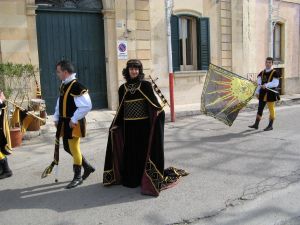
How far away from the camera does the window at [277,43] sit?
56.4 feet

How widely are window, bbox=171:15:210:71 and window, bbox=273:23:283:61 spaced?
4.72 metres

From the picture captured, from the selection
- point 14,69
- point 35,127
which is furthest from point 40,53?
point 35,127

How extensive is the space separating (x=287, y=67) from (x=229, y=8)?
4.75 metres

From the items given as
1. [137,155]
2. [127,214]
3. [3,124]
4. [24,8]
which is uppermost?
[24,8]

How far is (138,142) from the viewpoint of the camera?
200 inches

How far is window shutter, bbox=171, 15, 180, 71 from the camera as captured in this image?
12973mm

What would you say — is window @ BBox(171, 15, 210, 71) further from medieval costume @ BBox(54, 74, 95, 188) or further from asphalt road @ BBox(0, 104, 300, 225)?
medieval costume @ BBox(54, 74, 95, 188)

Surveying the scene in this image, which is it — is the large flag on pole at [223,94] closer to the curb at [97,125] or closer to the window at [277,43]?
the curb at [97,125]

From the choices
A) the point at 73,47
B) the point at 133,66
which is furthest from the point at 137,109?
the point at 73,47

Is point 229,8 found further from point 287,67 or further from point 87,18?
point 87,18

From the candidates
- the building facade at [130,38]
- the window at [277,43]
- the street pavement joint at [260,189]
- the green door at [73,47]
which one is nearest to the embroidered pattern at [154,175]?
the street pavement joint at [260,189]

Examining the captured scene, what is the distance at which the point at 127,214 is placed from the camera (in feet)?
14.1

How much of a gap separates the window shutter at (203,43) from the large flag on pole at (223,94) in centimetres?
553

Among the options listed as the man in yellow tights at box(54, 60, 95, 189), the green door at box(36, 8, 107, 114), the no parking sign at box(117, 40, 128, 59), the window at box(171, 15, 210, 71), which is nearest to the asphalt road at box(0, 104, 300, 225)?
the man in yellow tights at box(54, 60, 95, 189)
